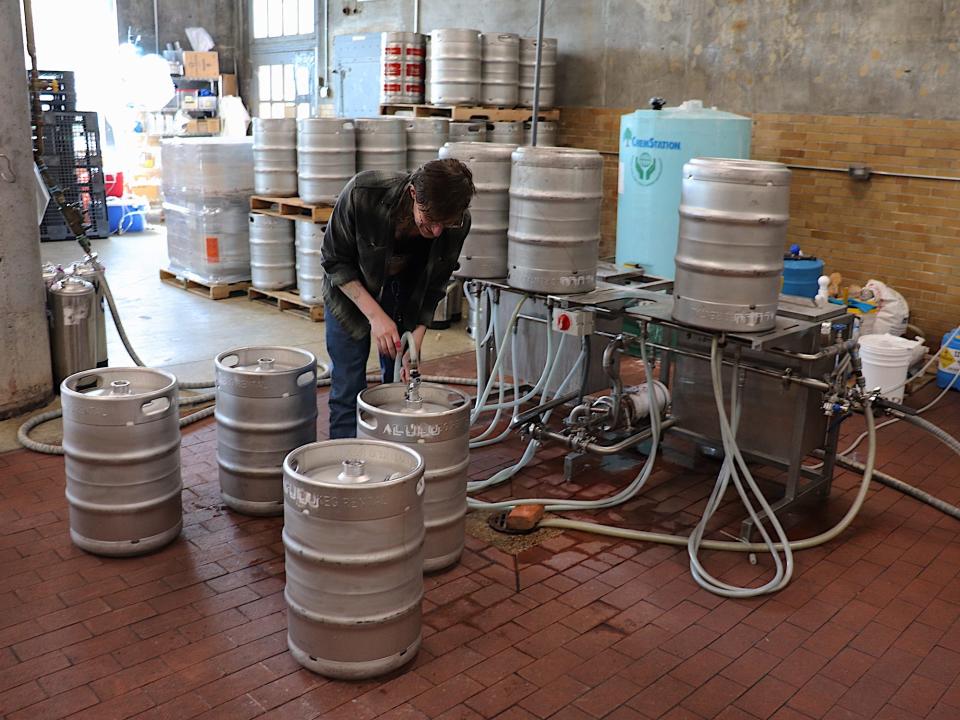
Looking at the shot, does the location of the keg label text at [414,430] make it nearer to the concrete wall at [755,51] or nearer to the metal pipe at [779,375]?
the metal pipe at [779,375]

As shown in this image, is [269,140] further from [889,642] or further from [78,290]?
[889,642]

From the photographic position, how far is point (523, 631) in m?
3.34

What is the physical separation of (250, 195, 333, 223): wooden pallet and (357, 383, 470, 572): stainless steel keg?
13.8 ft

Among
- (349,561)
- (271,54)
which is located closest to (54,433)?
(349,561)

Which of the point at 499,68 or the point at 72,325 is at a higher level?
the point at 499,68

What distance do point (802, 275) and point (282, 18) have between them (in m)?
11.5

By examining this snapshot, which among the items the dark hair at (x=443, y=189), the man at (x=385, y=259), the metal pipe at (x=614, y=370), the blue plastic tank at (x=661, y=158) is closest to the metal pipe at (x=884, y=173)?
the blue plastic tank at (x=661, y=158)

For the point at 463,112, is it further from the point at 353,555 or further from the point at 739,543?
the point at 353,555

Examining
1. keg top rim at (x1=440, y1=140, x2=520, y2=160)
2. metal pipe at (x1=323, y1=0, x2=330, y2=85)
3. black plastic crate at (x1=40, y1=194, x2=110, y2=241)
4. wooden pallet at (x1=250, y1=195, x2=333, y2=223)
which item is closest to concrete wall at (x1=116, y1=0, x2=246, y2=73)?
metal pipe at (x1=323, y1=0, x2=330, y2=85)

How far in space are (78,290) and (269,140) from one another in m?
2.98

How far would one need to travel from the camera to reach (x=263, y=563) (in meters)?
3.77

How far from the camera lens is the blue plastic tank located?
22.1 ft

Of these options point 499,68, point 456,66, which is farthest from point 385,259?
point 499,68

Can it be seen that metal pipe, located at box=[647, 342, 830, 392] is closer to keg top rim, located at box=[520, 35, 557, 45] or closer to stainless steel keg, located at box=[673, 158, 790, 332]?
stainless steel keg, located at box=[673, 158, 790, 332]
